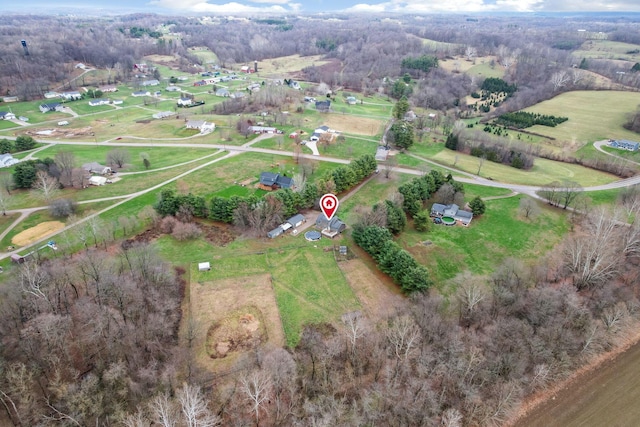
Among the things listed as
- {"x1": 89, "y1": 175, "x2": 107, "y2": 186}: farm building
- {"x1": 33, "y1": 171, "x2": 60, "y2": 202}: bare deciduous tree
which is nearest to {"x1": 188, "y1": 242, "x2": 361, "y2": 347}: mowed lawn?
{"x1": 33, "y1": 171, "x2": 60, "y2": 202}: bare deciduous tree

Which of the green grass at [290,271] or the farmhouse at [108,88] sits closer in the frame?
the green grass at [290,271]

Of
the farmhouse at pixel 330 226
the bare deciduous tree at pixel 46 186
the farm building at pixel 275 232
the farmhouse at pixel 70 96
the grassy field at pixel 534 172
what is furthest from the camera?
the farmhouse at pixel 70 96

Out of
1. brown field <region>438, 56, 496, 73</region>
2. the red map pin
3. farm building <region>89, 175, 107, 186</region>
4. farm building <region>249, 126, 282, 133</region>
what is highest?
brown field <region>438, 56, 496, 73</region>

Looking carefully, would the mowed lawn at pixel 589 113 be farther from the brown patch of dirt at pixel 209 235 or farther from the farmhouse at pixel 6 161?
the farmhouse at pixel 6 161

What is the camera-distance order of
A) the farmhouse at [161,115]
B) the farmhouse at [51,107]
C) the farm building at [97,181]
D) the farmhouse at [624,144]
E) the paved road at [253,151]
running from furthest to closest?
the farmhouse at [51,107] → the farmhouse at [161,115] → the farmhouse at [624,144] → the farm building at [97,181] → the paved road at [253,151]

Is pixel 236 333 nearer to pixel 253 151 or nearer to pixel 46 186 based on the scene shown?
pixel 46 186

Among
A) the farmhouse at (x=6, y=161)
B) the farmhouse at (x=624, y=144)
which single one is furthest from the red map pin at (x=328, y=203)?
the farmhouse at (x=624, y=144)

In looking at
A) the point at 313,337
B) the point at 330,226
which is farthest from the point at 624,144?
the point at 313,337

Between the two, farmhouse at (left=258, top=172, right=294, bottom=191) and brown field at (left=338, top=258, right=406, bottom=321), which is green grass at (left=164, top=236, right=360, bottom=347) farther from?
farmhouse at (left=258, top=172, right=294, bottom=191)
